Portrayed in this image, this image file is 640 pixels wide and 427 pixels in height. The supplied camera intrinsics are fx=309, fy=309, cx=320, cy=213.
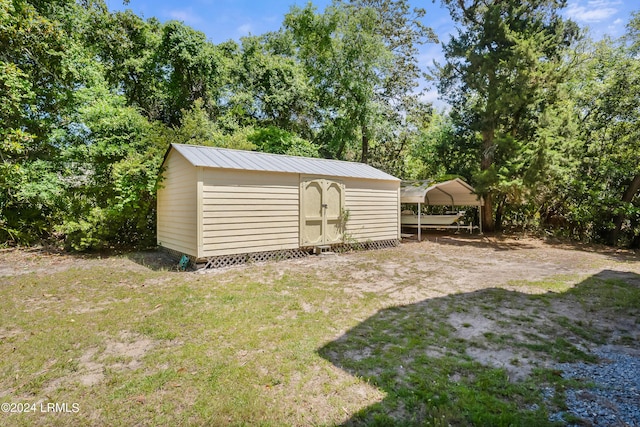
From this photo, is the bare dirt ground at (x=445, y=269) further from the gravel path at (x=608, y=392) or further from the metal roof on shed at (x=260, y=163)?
the metal roof on shed at (x=260, y=163)

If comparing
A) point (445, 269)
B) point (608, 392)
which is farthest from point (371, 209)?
point (608, 392)

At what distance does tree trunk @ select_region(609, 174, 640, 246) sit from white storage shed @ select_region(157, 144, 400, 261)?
9019 millimetres

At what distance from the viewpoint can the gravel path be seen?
2254 millimetres

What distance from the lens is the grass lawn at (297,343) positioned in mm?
2404

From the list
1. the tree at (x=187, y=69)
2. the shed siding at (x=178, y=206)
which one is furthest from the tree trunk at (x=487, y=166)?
the tree at (x=187, y=69)

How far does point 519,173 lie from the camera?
1172cm

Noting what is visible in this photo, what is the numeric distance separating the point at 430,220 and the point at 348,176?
6730 mm

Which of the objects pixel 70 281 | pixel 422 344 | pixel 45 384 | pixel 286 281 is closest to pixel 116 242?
pixel 70 281

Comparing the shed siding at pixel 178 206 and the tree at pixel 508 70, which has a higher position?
the tree at pixel 508 70

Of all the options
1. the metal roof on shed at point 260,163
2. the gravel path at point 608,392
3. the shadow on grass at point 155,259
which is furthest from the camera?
the shadow on grass at point 155,259

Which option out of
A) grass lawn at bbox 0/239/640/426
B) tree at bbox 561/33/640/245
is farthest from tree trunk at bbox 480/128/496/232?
grass lawn at bbox 0/239/640/426

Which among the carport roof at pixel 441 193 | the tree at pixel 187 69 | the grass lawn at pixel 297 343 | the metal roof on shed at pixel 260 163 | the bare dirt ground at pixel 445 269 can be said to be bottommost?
the grass lawn at pixel 297 343

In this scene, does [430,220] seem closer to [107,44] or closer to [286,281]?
[286,281]

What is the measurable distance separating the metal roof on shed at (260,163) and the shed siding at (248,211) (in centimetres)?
18
